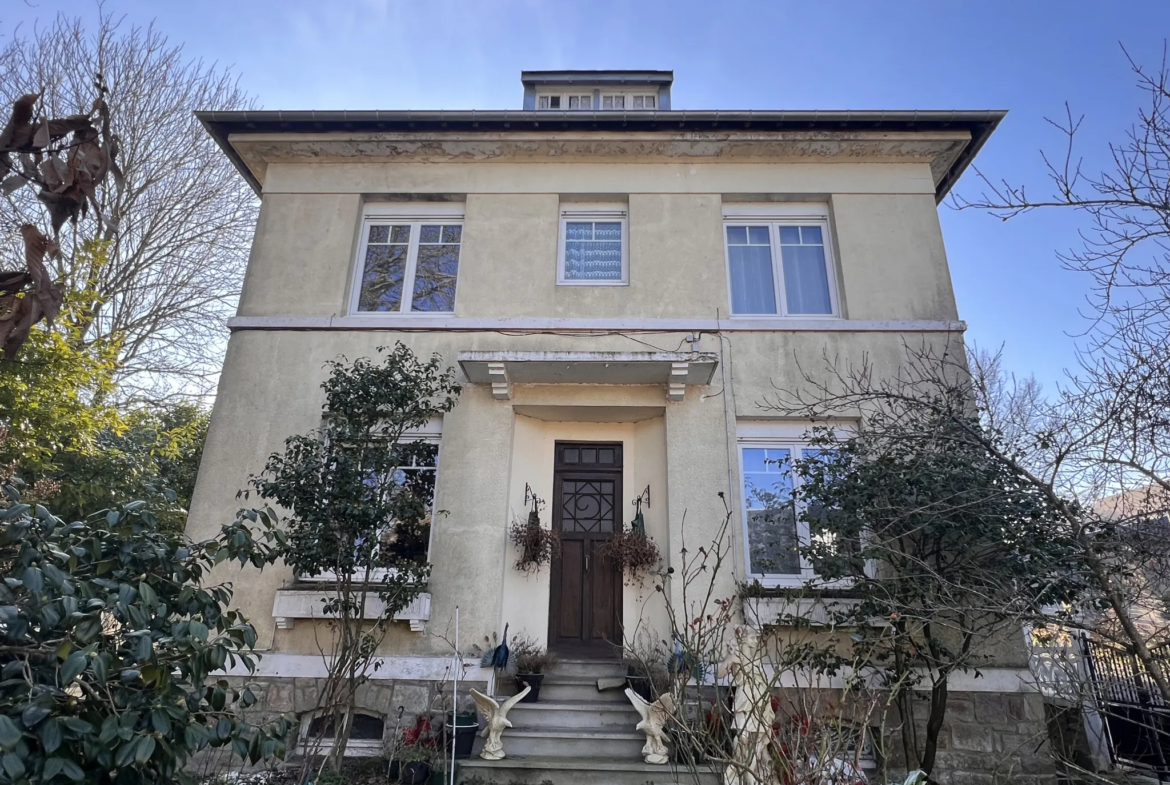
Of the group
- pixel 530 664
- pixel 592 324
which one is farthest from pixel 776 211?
pixel 530 664

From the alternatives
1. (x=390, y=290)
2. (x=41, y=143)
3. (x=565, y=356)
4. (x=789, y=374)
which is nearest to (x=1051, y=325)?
(x=789, y=374)

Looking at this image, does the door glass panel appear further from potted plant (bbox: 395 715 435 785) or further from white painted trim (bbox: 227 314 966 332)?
potted plant (bbox: 395 715 435 785)

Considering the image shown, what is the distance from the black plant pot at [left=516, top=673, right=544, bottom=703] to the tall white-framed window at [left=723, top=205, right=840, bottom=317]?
4.73 meters

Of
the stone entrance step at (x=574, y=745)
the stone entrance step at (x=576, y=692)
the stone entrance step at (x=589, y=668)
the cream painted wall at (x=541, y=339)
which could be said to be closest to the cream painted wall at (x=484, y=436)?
the cream painted wall at (x=541, y=339)

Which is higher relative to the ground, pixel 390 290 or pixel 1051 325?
pixel 390 290

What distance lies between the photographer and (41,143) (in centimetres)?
182

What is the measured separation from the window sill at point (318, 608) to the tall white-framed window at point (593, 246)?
413 centimetres

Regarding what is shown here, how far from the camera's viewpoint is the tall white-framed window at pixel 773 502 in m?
6.69

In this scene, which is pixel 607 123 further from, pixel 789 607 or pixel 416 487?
pixel 789 607

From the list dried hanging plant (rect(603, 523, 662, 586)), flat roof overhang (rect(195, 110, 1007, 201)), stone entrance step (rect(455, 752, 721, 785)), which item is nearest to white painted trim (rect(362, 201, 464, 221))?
flat roof overhang (rect(195, 110, 1007, 201))

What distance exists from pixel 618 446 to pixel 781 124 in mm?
4554

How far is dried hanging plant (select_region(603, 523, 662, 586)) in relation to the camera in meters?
6.91

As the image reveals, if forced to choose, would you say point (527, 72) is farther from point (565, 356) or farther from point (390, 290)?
point (565, 356)

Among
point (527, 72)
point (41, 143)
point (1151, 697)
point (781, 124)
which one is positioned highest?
point (527, 72)
